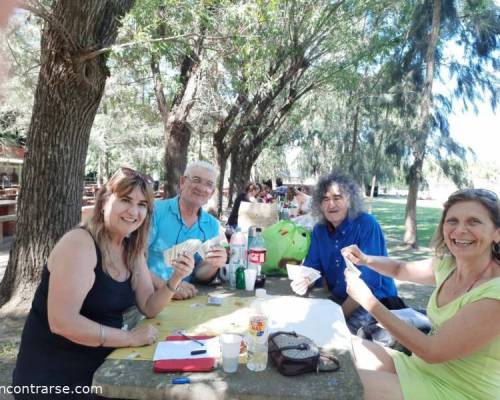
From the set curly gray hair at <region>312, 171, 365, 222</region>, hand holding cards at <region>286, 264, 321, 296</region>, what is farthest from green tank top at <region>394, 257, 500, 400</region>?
curly gray hair at <region>312, 171, 365, 222</region>

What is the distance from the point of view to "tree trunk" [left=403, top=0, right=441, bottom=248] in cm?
1137

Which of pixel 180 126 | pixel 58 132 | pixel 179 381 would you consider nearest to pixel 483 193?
pixel 179 381

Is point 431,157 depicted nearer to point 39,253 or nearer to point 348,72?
point 348,72

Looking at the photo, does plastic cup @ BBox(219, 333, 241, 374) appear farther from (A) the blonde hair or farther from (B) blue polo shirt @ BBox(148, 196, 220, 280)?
(B) blue polo shirt @ BBox(148, 196, 220, 280)

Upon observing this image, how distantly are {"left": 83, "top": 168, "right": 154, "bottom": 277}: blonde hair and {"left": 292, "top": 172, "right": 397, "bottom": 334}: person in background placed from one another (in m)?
1.50

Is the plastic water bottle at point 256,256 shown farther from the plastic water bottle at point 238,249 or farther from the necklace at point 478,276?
the necklace at point 478,276

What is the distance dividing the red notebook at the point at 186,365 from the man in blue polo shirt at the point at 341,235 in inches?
62.0

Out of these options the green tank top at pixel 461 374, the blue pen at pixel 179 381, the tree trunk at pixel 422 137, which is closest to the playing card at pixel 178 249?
the blue pen at pixel 179 381

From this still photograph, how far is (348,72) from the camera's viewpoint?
1177cm

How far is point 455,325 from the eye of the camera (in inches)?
70.0

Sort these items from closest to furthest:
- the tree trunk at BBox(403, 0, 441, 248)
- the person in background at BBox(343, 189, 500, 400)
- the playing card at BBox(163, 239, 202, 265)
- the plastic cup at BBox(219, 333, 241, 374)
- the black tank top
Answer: the plastic cup at BBox(219, 333, 241, 374) → the person in background at BBox(343, 189, 500, 400) → the black tank top → the playing card at BBox(163, 239, 202, 265) → the tree trunk at BBox(403, 0, 441, 248)

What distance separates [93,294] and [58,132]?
2.96 meters

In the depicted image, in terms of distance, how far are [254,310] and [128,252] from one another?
0.82 metres

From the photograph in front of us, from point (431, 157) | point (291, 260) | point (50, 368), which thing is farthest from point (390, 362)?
point (431, 157)
